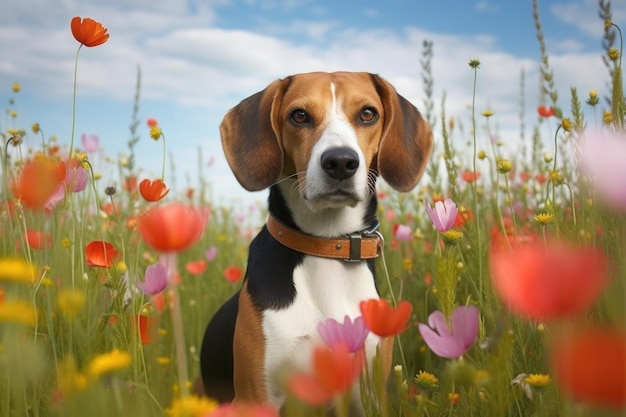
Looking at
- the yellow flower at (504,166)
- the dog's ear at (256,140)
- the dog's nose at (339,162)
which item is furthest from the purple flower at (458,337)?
the dog's ear at (256,140)

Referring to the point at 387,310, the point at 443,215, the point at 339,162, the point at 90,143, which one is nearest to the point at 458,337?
the point at 387,310

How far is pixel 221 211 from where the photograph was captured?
7.15 m

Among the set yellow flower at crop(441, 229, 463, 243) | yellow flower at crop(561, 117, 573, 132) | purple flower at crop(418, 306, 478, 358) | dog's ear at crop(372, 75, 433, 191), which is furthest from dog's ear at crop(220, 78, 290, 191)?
purple flower at crop(418, 306, 478, 358)

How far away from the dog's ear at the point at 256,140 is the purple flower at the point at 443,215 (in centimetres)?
102

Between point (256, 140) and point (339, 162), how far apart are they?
64 centimetres

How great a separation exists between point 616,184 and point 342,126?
1.69 metres

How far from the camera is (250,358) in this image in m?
2.36

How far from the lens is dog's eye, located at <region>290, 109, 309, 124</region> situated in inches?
106

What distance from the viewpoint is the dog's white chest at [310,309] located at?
234cm

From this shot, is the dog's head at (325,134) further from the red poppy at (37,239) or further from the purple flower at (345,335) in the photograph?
the purple flower at (345,335)

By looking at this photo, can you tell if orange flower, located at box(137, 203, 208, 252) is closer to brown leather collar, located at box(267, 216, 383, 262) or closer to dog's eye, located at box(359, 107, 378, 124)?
brown leather collar, located at box(267, 216, 383, 262)

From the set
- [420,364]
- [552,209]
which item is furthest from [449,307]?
[420,364]

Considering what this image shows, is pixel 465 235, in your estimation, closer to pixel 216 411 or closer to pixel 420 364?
pixel 420 364

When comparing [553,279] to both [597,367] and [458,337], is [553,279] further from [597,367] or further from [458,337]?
[458,337]
